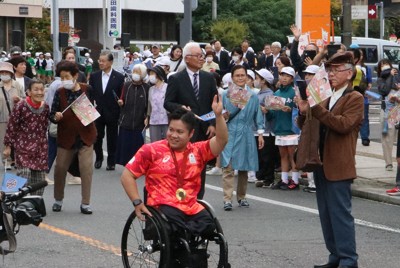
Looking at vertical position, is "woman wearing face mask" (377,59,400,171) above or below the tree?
below

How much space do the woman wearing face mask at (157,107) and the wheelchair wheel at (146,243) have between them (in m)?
7.45

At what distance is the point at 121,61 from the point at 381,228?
32.1 meters

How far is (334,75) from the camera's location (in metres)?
8.71

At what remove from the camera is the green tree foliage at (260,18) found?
219ft

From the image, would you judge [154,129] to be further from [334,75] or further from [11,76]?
[334,75]

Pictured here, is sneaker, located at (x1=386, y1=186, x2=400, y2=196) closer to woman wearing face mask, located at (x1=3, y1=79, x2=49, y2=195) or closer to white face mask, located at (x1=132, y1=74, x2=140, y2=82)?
white face mask, located at (x1=132, y1=74, x2=140, y2=82)

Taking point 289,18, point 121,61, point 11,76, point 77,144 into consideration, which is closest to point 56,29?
point 121,61

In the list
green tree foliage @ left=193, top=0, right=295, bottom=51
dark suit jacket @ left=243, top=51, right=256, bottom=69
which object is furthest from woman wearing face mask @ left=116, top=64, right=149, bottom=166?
green tree foliage @ left=193, top=0, right=295, bottom=51

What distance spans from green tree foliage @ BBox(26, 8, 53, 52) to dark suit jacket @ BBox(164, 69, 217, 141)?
172ft

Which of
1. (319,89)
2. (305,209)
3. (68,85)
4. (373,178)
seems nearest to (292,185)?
(373,178)

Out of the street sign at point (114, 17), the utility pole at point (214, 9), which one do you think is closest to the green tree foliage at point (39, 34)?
the utility pole at point (214, 9)

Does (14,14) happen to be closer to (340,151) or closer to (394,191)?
(394,191)

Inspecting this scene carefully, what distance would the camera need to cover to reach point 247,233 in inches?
435

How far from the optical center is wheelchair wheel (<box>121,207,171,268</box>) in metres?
7.48
